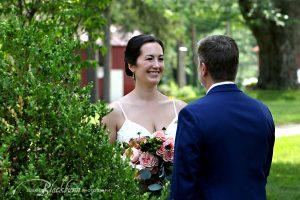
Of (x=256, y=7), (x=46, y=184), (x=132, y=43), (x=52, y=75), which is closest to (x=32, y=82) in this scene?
(x=52, y=75)

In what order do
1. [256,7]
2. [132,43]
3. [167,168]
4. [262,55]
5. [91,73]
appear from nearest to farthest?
1. [167,168]
2. [132,43]
3. [256,7]
4. [262,55]
5. [91,73]

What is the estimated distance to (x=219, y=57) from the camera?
340 cm

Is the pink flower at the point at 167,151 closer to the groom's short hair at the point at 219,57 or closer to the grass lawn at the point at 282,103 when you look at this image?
the groom's short hair at the point at 219,57

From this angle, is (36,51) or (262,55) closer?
(36,51)

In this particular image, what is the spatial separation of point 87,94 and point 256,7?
19381 millimetres

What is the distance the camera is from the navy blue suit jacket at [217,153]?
329cm

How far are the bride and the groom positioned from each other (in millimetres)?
1384

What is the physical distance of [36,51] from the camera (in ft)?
11.9

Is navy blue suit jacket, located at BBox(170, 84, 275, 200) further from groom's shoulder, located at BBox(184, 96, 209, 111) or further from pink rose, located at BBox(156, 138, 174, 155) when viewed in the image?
pink rose, located at BBox(156, 138, 174, 155)

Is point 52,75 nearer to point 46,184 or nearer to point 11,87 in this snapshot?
point 11,87

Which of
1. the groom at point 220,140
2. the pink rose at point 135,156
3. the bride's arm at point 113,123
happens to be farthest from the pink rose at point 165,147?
the groom at point 220,140

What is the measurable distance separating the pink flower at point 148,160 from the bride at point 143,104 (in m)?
0.47

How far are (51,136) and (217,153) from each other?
0.84 meters

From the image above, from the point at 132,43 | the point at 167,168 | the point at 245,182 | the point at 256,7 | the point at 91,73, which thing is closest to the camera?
the point at 245,182
